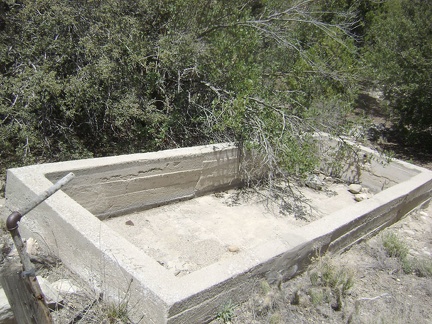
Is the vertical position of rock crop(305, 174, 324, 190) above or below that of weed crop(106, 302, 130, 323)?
below

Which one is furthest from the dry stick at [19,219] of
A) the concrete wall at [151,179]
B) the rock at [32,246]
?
the concrete wall at [151,179]

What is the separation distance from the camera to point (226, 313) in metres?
3.22

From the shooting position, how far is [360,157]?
6.80 metres

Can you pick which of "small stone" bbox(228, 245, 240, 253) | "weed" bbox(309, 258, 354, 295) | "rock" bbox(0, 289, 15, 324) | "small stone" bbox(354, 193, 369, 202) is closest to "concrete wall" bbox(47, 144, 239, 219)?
"small stone" bbox(228, 245, 240, 253)

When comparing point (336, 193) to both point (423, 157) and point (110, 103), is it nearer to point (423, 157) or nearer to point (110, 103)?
point (110, 103)

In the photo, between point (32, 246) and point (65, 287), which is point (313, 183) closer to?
point (32, 246)

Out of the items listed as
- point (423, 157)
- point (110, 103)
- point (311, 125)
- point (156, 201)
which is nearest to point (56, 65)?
point (110, 103)

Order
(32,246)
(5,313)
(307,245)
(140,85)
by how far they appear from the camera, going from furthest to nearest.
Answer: (140,85) → (307,245) → (32,246) → (5,313)

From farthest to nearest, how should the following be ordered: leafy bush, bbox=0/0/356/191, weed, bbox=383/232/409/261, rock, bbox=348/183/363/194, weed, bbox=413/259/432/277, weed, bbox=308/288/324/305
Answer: rock, bbox=348/183/363/194 → leafy bush, bbox=0/0/356/191 → weed, bbox=383/232/409/261 → weed, bbox=413/259/432/277 → weed, bbox=308/288/324/305

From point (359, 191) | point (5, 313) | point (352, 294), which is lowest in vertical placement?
point (359, 191)

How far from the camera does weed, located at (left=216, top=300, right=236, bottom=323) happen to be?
321cm

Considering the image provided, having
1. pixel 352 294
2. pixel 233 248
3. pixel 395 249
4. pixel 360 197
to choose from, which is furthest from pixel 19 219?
pixel 360 197

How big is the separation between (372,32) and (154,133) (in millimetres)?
7738

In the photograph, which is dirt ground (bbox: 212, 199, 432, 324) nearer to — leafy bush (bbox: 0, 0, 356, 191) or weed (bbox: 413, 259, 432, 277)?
weed (bbox: 413, 259, 432, 277)
